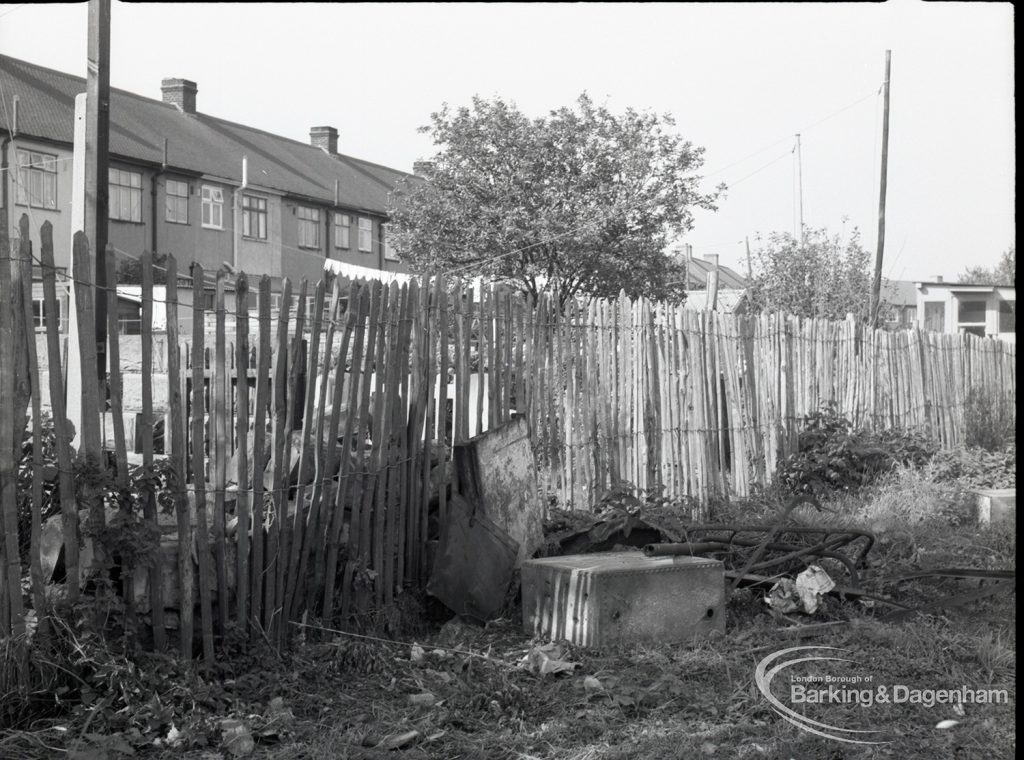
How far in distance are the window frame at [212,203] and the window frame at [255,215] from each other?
3.02ft

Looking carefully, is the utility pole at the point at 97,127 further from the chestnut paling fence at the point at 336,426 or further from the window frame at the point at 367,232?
the window frame at the point at 367,232

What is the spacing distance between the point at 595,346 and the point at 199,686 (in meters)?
4.15

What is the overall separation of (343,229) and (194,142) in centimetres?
704

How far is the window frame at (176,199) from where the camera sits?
3374cm

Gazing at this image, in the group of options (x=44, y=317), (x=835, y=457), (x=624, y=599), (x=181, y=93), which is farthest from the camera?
(x=181, y=93)

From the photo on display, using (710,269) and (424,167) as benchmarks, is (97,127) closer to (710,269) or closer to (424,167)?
(424,167)

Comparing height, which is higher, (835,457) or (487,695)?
(835,457)

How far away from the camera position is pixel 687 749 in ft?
12.5

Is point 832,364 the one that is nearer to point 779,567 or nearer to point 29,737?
point 779,567

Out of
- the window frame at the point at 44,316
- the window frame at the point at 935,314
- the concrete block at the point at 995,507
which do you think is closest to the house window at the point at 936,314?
the window frame at the point at 935,314

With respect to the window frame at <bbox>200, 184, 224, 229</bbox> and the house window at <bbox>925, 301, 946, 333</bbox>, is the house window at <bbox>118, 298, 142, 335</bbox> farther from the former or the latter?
the house window at <bbox>925, 301, 946, 333</bbox>

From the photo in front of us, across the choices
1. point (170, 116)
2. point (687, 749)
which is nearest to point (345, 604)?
point (687, 749)

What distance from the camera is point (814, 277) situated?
3066 cm

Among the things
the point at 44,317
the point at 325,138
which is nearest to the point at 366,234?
the point at 325,138
